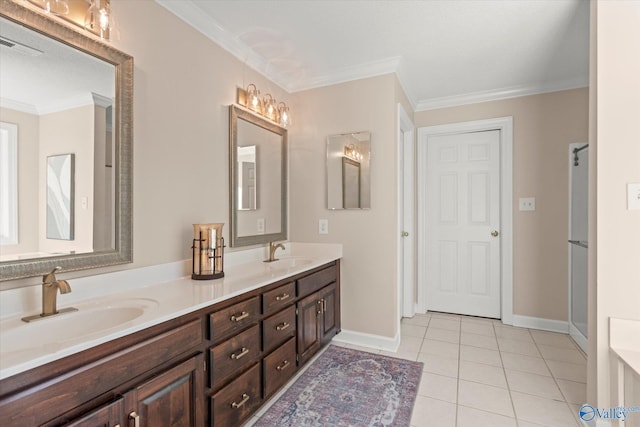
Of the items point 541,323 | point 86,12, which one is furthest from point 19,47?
point 541,323

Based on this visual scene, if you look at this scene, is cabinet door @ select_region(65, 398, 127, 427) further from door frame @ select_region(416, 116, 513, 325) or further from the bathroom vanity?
door frame @ select_region(416, 116, 513, 325)

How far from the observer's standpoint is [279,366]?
1.87m

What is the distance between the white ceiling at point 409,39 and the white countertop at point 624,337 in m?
1.85

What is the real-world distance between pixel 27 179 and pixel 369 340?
8.18 feet

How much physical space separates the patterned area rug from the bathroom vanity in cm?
14

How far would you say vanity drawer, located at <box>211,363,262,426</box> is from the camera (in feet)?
4.58

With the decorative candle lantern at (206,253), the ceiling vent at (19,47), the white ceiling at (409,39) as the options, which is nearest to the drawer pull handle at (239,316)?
the decorative candle lantern at (206,253)

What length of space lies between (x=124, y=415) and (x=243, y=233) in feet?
4.69

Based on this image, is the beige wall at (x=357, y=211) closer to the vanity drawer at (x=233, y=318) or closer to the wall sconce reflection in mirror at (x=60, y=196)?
the vanity drawer at (x=233, y=318)

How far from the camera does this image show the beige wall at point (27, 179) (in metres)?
1.22

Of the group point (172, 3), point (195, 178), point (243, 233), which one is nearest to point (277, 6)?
point (172, 3)

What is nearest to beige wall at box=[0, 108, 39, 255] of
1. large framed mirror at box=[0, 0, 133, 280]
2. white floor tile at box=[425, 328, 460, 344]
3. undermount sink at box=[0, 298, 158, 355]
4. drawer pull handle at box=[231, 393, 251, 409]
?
large framed mirror at box=[0, 0, 133, 280]

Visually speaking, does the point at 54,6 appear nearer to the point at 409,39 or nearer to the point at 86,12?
the point at 86,12

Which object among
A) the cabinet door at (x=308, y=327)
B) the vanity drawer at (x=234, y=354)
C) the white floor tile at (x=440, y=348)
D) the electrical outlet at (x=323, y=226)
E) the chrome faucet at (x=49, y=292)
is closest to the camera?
the chrome faucet at (x=49, y=292)
